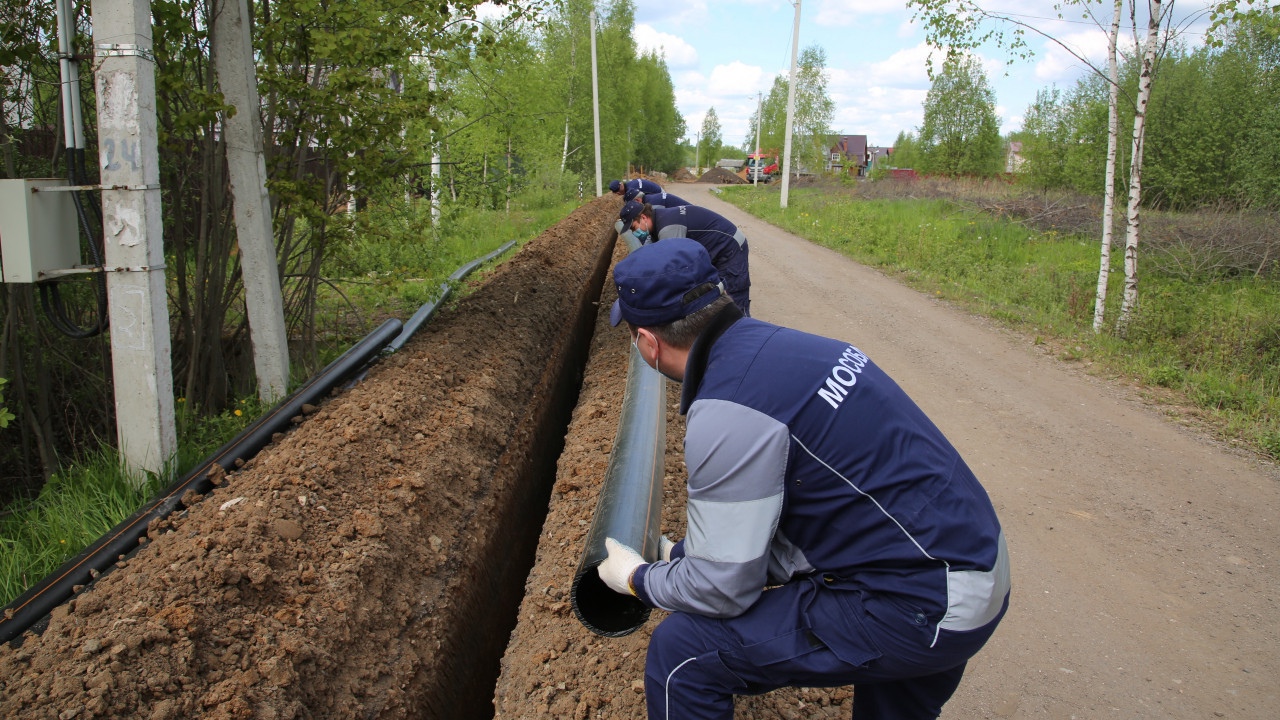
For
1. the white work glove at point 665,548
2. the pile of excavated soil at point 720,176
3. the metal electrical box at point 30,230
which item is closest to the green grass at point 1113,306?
the white work glove at point 665,548

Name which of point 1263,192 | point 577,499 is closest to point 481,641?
point 577,499

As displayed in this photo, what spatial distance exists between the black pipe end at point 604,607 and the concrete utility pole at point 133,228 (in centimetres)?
290

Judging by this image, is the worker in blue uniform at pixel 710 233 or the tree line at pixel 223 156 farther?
the worker in blue uniform at pixel 710 233

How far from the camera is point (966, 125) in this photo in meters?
39.3

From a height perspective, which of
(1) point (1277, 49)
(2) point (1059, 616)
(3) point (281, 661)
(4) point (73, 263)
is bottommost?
(2) point (1059, 616)

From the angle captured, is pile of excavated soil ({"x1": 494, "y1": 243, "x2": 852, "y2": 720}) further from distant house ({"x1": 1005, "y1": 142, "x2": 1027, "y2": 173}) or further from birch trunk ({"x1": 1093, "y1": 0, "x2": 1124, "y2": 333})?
distant house ({"x1": 1005, "y1": 142, "x2": 1027, "y2": 173})

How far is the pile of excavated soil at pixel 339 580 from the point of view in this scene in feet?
7.99

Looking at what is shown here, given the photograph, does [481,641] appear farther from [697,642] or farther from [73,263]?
[73,263]

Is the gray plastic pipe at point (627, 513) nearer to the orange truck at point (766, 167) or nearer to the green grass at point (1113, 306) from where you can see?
the green grass at point (1113, 306)

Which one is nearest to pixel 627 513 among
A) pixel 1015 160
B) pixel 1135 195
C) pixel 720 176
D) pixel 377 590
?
pixel 377 590

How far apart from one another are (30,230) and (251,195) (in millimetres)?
1366

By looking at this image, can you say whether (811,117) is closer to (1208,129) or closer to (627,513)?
(1208,129)

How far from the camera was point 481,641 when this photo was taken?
375 centimetres

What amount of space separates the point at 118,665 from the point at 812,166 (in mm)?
50219
